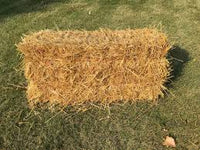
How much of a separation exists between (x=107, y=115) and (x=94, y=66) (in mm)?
770

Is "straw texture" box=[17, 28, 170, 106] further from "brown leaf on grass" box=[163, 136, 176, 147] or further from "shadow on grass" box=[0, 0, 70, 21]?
"shadow on grass" box=[0, 0, 70, 21]

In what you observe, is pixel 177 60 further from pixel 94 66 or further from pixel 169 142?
pixel 169 142

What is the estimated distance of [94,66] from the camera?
612cm

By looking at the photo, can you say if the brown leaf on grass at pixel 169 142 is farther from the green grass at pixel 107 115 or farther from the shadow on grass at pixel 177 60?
the shadow on grass at pixel 177 60

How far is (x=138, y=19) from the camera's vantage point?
9.31 m

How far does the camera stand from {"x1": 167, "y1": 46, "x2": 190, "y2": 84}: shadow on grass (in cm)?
713

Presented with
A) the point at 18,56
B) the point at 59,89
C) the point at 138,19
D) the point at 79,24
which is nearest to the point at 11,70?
the point at 18,56

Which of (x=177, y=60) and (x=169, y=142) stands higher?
(x=169, y=142)

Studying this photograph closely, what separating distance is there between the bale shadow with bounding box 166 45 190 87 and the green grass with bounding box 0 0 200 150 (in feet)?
0.06

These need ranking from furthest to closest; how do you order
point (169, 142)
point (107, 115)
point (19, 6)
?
point (19, 6) < point (107, 115) < point (169, 142)

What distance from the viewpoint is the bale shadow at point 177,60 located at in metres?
7.10

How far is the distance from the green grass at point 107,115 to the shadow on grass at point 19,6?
0.51m

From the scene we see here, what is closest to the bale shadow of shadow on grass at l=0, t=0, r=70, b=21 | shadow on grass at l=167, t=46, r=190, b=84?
shadow on grass at l=167, t=46, r=190, b=84

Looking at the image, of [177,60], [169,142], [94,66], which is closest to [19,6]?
[177,60]
